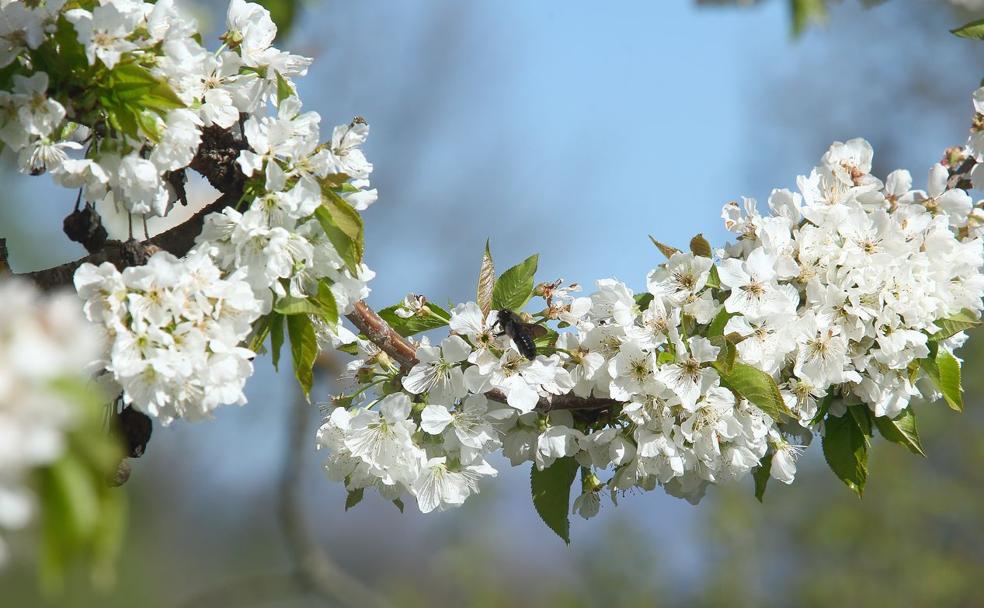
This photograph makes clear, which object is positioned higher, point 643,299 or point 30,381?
point 30,381

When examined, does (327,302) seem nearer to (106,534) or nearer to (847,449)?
(106,534)

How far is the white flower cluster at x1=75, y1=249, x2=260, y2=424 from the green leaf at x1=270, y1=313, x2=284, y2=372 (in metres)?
0.11

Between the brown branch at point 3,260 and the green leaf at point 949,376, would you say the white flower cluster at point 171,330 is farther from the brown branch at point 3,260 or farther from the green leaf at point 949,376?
the green leaf at point 949,376

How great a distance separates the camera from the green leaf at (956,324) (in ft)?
4.02

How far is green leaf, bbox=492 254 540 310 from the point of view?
118 cm

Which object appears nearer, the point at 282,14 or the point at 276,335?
the point at 276,335

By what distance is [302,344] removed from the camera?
1079mm

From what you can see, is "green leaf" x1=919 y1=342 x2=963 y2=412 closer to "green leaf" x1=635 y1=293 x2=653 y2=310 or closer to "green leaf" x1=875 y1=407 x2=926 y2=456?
"green leaf" x1=875 y1=407 x2=926 y2=456

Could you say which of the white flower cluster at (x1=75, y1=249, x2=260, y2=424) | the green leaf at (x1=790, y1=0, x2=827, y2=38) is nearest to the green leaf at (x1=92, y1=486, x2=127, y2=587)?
the white flower cluster at (x1=75, y1=249, x2=260, y2=424)

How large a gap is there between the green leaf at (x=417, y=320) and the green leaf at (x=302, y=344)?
0.18 metres

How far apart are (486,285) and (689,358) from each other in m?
0.26

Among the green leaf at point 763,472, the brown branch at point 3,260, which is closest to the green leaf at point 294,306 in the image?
the brown branch at point 3,260

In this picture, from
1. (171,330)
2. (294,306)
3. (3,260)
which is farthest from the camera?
(3,260)

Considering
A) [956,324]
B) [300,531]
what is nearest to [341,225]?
[956,324]
